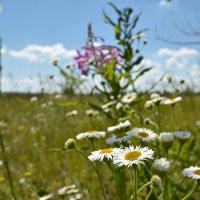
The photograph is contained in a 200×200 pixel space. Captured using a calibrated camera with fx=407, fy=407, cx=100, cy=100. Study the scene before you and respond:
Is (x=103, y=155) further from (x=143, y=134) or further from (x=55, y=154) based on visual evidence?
(x=55, y=154)

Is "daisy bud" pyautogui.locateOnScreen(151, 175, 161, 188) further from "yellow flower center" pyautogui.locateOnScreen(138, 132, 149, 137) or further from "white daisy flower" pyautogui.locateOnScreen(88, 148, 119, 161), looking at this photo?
"yellow flower center" pyautogui.locateOnScreen(138, 132, 149, 137)

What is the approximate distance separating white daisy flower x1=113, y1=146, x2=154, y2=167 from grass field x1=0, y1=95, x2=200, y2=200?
665 millimetres

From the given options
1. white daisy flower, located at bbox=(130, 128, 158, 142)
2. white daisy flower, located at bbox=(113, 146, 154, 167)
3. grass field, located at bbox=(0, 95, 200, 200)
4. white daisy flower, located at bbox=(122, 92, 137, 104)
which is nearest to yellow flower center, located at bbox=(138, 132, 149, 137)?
white daisy flower, located at bbox=(130, 128, 158, 142)

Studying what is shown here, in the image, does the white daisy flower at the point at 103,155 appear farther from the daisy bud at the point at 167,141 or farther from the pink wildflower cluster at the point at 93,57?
the pink wildflower cluster at the point at 93,57

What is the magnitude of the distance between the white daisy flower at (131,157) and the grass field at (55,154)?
0.66 meters

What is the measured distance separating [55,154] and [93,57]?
1785mm

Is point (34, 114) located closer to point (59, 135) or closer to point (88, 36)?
point (59, 135)

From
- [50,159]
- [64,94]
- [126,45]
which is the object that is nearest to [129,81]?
[126,45]

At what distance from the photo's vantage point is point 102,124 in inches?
142

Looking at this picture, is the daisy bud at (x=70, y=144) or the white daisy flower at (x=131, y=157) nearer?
the white daisy flower at (x=131, y=157)

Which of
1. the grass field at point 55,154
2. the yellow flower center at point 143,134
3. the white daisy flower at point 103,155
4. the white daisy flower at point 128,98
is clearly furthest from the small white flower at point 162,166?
the white daisy flower at point 128,98

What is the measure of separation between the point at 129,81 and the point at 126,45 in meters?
0.29

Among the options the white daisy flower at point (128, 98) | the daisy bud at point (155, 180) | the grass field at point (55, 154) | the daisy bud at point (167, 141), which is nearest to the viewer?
the daisy bud at point (155, 180)

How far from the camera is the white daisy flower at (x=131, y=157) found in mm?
955
